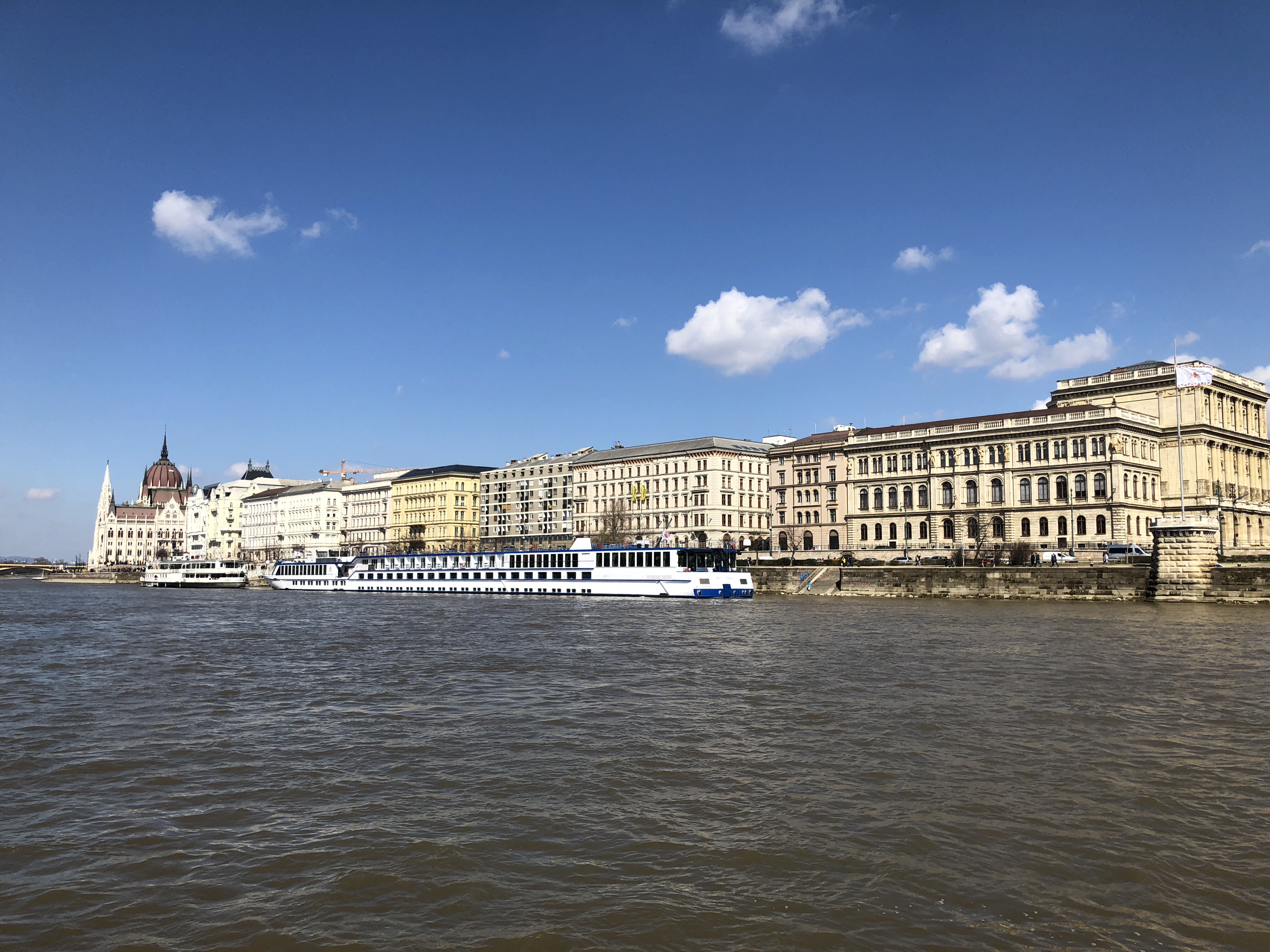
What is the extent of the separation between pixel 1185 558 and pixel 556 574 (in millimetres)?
47101

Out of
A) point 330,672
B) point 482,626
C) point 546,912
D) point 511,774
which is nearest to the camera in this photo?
point 546,912

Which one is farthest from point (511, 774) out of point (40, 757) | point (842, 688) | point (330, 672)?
point (330, 672)

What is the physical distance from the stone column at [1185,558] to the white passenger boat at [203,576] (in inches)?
4306

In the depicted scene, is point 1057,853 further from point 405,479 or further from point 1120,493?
point 405,479

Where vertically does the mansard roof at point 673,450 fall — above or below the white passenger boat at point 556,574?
above

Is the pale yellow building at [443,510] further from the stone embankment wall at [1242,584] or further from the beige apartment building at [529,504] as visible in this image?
the stone embankment wall at [1242,584]

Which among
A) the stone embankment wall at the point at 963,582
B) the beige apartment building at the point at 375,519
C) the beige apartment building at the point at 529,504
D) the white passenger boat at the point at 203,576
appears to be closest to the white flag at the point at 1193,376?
the stone embankment wall at the point at 963,582

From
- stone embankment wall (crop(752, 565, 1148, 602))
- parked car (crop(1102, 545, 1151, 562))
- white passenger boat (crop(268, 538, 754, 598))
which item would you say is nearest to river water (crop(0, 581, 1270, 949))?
stone embankment wall (crop(752, 565, 1148, 602))

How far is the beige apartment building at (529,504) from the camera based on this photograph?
511 feet

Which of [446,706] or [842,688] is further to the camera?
[842,688]

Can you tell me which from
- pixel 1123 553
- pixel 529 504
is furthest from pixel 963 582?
pixel 529 504

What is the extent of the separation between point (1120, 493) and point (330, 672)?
82549mm

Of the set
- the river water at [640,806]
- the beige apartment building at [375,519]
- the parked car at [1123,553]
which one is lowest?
the river water at [640,806]

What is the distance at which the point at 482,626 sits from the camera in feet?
152
